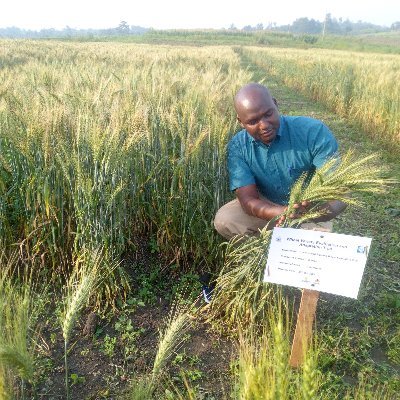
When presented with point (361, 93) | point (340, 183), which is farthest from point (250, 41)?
point (340, 183)

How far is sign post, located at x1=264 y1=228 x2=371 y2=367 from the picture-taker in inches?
69.7

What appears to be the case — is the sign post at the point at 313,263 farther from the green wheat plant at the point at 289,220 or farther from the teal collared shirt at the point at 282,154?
the teal collared shirt at the point at 282,154

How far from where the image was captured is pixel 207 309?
8.32ft

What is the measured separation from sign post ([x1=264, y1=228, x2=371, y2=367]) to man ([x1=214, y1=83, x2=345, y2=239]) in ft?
1.38

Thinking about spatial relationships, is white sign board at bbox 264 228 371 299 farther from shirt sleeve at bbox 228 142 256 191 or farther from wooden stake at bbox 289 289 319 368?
shirt sleeve at bbox 228 142 256 191

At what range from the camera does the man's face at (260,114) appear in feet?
7.88

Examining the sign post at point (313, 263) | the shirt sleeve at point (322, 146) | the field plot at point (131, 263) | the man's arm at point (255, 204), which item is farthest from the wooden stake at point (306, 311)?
the shirt sleeve at point (322, 146)

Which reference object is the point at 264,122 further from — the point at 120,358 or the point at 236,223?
the point at 120,358

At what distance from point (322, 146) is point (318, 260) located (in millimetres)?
859

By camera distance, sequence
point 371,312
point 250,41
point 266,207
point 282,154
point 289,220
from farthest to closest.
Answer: point 250,41 → point 371,312 → point 282,154 → point 266,207 → point 289,220

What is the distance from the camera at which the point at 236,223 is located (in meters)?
2.62

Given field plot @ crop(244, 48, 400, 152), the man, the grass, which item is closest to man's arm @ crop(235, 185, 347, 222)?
the man

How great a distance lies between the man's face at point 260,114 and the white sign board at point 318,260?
0.75 metres

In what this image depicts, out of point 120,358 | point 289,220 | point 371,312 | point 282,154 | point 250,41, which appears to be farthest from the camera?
point 250,41
